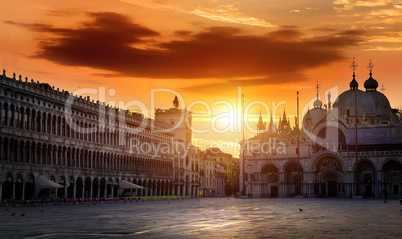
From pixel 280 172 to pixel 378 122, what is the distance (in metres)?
29.0

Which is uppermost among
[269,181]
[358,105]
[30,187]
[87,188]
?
[358,105]

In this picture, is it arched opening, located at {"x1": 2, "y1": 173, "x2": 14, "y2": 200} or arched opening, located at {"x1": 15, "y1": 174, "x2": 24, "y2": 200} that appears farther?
arched opening, located at {"x1": 15, "y1": 174, "x2": 24, "y2": 200}

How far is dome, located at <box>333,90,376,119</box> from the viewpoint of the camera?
468 ft

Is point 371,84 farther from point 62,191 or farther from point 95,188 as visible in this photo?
point 62,191

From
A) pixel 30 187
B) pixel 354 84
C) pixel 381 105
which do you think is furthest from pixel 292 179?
pixel 30 187

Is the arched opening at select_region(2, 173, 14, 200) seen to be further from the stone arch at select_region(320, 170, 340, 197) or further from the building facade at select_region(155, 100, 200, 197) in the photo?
the stone arch at select_region(320, 170, 340, 197)

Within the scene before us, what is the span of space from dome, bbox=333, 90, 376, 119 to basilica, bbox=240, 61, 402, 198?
270 mm

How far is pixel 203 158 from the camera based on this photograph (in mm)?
154625

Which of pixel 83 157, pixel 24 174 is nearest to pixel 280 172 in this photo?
pixel 83 157

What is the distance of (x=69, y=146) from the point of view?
262 feet

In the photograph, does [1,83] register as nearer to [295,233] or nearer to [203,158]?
[295,233]

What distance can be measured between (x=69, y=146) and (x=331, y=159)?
61.6 meters

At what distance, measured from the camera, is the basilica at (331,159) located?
115 m

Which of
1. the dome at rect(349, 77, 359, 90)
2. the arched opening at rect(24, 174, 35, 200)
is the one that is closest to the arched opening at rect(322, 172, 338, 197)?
the dome at rect(349, 77, 359, 90)
